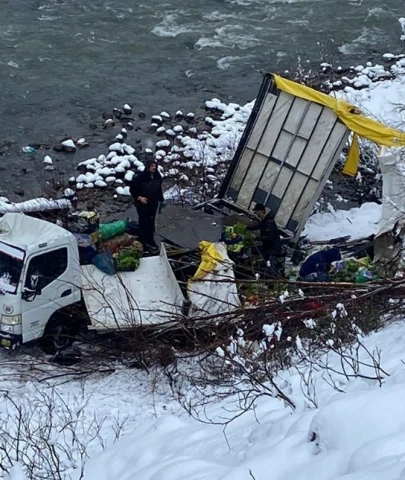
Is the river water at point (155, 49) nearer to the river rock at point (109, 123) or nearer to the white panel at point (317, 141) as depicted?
the river rock at point (109, 123)

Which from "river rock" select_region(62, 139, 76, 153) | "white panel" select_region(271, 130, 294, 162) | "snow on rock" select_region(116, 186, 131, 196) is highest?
"white panel" select_region(271, 130, 294, 162)

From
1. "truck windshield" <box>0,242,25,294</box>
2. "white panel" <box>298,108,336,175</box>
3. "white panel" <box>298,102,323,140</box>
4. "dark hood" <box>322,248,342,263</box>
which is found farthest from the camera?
"white panel" <box>298,102,323,140</box>

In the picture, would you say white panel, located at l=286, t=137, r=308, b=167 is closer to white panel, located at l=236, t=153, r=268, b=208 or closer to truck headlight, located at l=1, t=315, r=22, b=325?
white panel, located at l=236, t=153, r=268, b=208

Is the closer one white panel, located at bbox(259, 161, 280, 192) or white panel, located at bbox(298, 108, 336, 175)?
white panel, located at bbox(298, 108, 336, 175)

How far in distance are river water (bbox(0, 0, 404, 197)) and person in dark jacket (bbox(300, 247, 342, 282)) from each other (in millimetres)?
8875

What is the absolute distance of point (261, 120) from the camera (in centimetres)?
1411

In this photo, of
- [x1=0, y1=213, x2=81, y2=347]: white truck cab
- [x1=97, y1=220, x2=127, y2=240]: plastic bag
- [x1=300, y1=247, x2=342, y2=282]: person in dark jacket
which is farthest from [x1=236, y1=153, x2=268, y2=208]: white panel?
[x1=0, y1=213, x2=81, y2=347]: white truck cab

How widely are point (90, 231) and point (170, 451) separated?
18.9 ft

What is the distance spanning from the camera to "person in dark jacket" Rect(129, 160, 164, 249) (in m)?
12.9

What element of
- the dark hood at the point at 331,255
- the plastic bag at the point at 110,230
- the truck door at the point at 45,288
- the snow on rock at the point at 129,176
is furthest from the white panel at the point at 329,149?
the snow on rock at the point at 129,176

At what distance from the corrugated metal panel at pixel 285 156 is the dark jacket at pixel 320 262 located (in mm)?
1334

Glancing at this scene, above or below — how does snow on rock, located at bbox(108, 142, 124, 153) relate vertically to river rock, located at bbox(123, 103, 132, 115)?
below

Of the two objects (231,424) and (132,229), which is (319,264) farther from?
(231,424)

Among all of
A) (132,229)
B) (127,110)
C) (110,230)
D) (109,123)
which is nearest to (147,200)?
(132,229)
